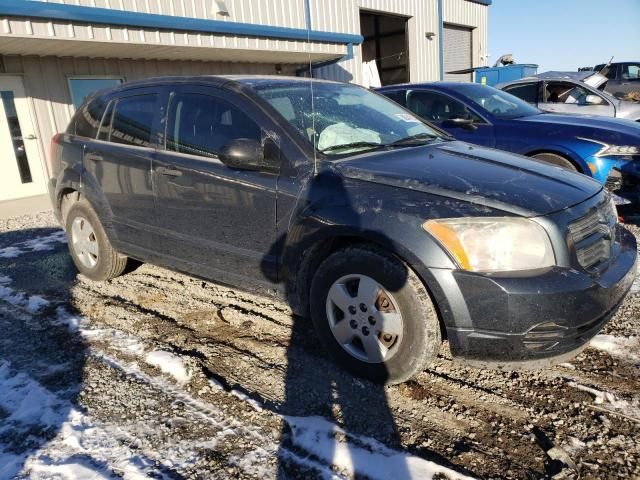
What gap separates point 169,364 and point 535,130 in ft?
16.0

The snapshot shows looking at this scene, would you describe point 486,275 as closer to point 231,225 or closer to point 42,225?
point 231,225

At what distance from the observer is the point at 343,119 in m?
3.46

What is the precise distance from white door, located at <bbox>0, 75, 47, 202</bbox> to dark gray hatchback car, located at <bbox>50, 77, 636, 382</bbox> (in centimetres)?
598

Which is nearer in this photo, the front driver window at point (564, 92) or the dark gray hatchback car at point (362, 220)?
the dark gray hatchback car at point (362, 220)

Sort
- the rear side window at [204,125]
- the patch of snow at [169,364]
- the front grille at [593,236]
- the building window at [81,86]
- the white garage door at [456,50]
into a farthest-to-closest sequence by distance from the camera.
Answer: the white garage door at [456,50] < the building window at [81,86] < the rear side window at [204,125] < the patch of snow at [169,364] < the front grille at [593,236]

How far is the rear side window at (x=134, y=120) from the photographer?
3.88 m

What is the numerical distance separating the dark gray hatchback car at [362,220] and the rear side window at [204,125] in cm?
1

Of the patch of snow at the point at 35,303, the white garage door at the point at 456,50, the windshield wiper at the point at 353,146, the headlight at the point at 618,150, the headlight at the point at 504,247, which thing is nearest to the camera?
the headlight at the point at 504,247

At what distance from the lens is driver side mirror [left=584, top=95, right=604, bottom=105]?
874 centimetres

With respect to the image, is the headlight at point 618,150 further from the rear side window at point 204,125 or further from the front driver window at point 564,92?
the rear side window at point 204,125

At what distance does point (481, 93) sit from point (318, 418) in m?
5.44

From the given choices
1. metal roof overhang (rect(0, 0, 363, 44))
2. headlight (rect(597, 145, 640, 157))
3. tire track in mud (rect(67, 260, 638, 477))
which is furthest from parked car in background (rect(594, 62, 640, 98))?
tire track in mud (rect(67, 260, 638, 477))

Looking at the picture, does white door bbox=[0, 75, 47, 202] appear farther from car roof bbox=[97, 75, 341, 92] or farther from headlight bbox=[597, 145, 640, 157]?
headlight bbox=[597, 145, 640, 157]

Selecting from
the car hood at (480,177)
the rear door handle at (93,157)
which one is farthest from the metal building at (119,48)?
the car hood at (480,177)
